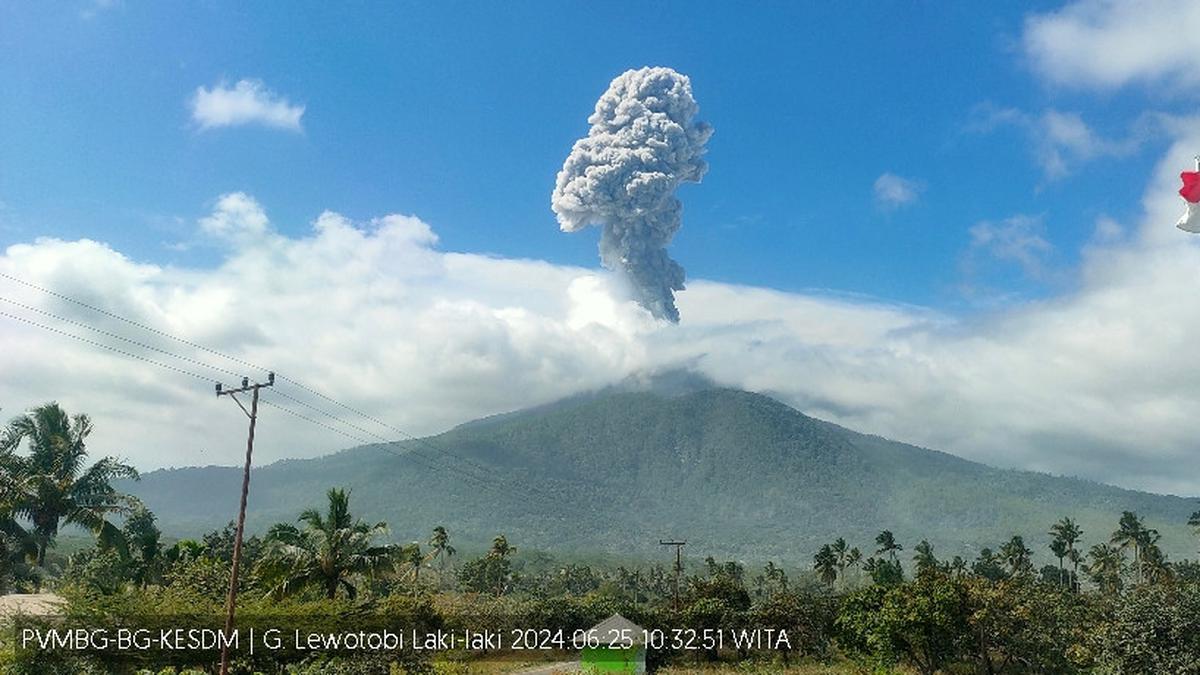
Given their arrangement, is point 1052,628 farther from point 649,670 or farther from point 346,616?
point 346,616

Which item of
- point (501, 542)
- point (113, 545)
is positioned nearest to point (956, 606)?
point (113, 545)

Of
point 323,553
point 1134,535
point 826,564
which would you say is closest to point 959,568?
point 826,564

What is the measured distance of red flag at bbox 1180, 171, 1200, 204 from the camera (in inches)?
444

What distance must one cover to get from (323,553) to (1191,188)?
38628 millimetres

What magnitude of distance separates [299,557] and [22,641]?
452 inches

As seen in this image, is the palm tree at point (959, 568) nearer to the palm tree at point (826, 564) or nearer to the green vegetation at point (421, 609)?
the green vegetation at point (421, 609)

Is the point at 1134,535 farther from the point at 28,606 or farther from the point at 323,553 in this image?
the point at 28,606

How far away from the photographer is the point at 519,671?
5003 cm

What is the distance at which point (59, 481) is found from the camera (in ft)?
147

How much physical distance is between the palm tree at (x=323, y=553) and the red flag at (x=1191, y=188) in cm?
3712

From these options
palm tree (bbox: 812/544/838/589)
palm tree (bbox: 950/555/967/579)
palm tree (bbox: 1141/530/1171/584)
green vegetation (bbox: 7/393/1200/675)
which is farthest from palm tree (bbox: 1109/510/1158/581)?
green vegetation (bbox: 7/393/1200/675)

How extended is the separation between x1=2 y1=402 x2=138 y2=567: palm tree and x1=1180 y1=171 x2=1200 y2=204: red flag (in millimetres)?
47275

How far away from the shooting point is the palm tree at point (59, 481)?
145 ft

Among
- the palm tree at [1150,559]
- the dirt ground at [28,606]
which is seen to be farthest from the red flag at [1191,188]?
the palm tree at [1150,559]
